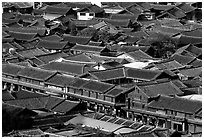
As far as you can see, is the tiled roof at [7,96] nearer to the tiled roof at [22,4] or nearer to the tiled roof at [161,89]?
the tiled roof at [161,89]

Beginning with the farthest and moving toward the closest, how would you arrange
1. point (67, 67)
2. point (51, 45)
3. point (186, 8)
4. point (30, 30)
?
point (186, 8) → point (30, 30) → point (51, 45) → point (67, 67)

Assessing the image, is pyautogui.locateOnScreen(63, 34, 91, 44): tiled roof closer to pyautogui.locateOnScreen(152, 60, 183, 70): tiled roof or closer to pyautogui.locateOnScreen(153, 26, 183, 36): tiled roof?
pyautogui.locateOnScreen(153, 26, 183, 36): tiled roof

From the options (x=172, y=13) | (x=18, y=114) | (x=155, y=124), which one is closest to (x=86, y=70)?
(x=155, y=124)

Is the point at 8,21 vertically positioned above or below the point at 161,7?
below

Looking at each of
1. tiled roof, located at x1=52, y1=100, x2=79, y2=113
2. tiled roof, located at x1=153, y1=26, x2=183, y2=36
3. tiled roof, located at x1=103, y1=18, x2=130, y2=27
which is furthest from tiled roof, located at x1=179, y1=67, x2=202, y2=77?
tiled roof, located at x1=103, y1=18, x2=130, y2=27

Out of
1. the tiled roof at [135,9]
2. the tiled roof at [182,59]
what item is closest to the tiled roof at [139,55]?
the tiled roof at [182,59]

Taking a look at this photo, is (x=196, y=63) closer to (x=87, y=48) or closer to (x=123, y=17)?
(x=87, y=48)

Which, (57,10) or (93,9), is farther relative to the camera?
(93,9)

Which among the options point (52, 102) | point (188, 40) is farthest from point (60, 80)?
point (188, 40)
